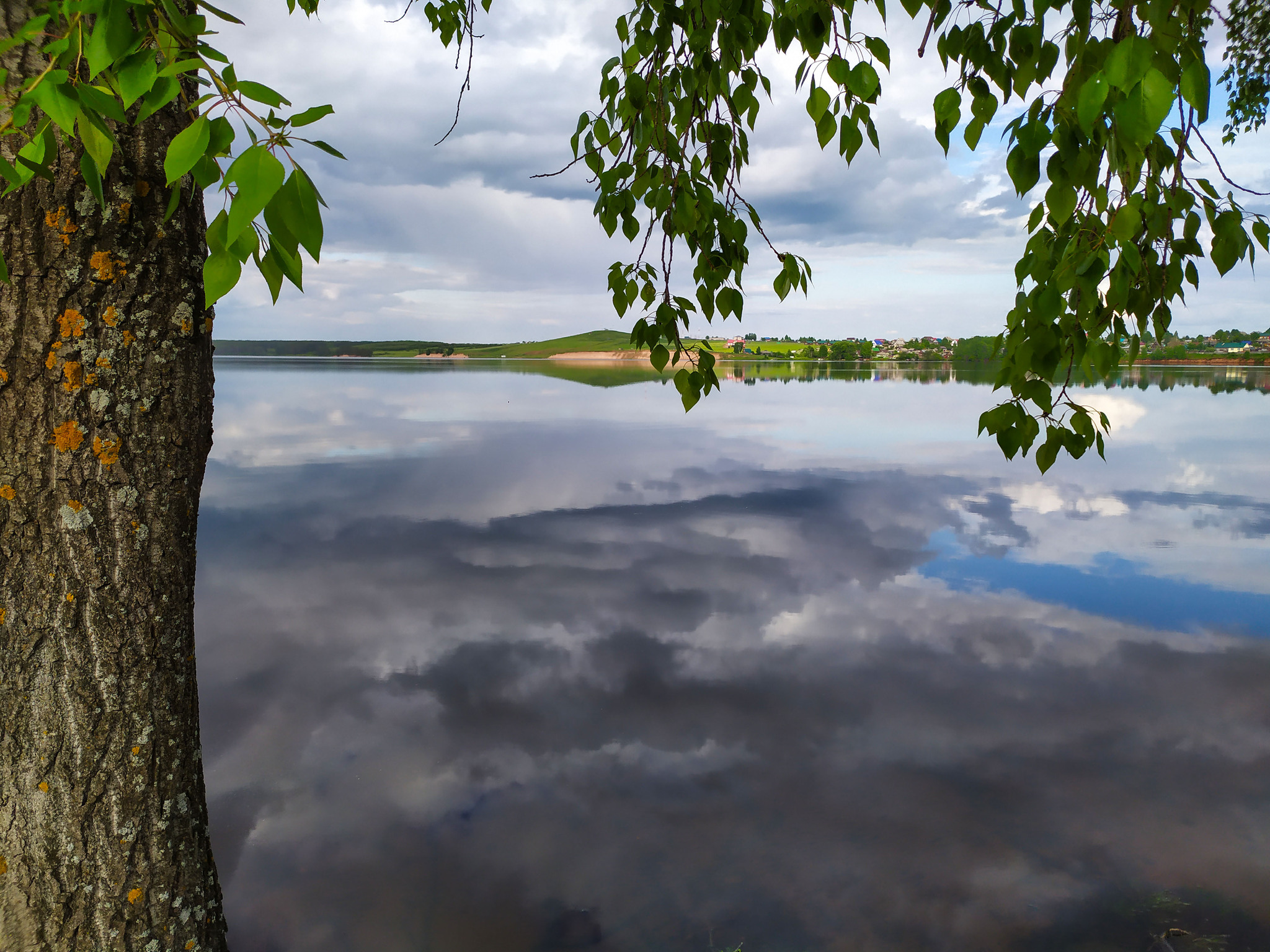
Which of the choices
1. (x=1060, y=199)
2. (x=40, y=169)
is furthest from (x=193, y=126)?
(x=1060, y=199)

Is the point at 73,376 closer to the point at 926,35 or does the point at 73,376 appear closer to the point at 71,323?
the point at 71,323

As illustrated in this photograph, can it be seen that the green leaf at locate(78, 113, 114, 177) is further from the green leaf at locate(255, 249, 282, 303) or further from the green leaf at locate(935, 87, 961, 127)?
the green leaf at locate(935, 87, 961, 127)

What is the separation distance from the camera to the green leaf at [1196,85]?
149 centimetres

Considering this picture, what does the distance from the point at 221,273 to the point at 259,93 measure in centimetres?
34

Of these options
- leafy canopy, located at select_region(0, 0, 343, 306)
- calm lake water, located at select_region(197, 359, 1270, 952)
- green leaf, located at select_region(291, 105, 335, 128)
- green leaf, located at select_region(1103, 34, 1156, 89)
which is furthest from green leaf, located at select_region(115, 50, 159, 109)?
calm lake water, located at select_region(197, 359, 1270, 952)

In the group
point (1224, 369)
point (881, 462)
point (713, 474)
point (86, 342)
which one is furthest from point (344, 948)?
point (1224, 369)

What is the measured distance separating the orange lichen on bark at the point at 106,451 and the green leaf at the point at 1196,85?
3028mm

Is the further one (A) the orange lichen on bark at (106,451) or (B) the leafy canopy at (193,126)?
(A) the orange lichen on bark at (106,451)

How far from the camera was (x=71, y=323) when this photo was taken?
214 cm

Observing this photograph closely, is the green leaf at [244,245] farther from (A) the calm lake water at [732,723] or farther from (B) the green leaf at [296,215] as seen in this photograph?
(A) the calm lake water at [732,723]

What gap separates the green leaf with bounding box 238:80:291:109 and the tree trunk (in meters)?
1.29

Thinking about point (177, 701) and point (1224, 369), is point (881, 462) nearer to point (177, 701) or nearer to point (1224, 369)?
point (177, 701)

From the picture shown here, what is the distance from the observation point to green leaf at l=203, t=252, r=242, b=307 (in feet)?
3.93

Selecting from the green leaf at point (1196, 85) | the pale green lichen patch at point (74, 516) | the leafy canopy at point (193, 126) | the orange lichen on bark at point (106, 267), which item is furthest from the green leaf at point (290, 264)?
the green leaf at point (1196, 85)
